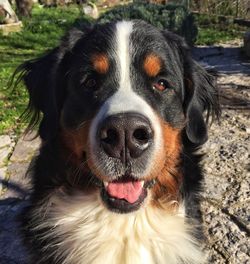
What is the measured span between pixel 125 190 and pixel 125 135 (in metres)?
0.46

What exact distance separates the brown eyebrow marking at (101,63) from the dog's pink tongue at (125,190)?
26.6 inches

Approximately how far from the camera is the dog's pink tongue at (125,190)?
2689mm

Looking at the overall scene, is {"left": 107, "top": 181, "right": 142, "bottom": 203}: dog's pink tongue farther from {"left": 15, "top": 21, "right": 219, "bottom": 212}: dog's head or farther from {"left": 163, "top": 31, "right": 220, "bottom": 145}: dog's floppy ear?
{"left": 163, "top": 31, "right": 220, "bottom": 145}: dog's floppy ear

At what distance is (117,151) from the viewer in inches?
97.7

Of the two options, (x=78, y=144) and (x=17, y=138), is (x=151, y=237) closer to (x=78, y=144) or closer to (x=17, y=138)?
(x=78, y=144)

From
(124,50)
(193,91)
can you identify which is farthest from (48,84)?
(193,91)

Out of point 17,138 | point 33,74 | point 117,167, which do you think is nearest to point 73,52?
point 33,74

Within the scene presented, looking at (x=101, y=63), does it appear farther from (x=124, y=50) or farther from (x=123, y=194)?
(x=123, y=194)

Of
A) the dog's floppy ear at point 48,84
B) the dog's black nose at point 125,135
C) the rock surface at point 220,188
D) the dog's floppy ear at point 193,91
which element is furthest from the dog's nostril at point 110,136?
the rock surface at point 220,188

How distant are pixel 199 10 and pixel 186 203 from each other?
13.8m

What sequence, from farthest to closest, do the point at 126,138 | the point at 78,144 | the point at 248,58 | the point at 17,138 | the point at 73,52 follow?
the point at 248,58 → the point at 17,138 → the point at 73,52 → the point at 78,144 → the point at 126,138

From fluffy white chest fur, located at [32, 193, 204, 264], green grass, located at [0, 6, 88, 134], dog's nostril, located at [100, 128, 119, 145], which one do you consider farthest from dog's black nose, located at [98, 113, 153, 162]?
green grass, located at [0, 6, 88, 134]

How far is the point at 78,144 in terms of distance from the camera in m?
2.77

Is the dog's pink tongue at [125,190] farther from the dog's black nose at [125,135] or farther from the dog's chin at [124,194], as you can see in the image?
the dog's black nose at [125,135]
